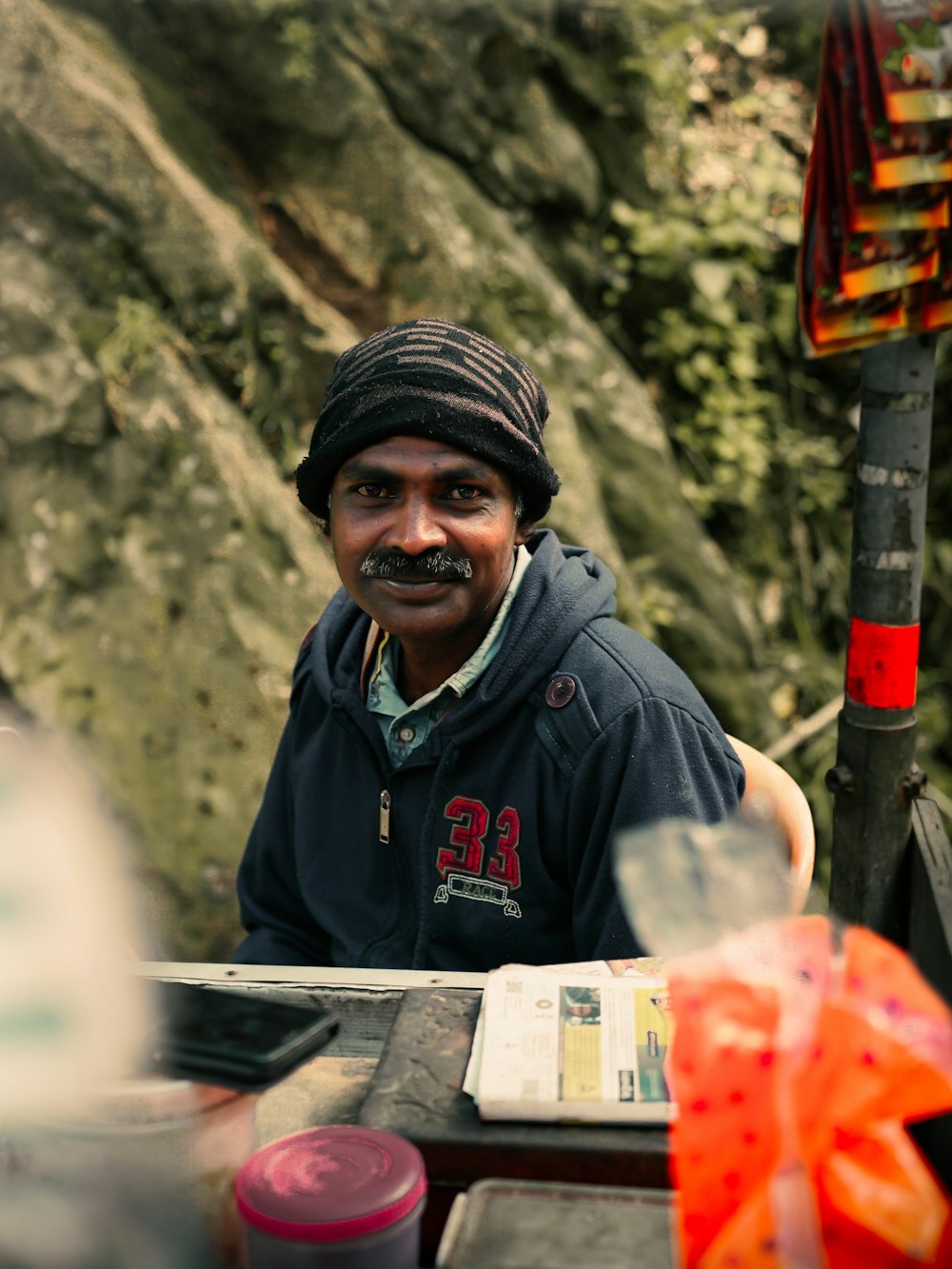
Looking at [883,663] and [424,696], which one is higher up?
[424,696]

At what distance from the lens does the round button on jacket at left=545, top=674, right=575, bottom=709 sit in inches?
74.0

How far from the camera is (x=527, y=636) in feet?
6.35

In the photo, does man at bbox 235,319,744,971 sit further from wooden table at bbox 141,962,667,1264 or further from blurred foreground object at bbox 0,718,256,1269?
blurred foreground object at bbox 0,718,256,1269

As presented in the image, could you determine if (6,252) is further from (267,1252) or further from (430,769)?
(267,1252)

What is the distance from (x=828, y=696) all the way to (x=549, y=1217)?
448 cm

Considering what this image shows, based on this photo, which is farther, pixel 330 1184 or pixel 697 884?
pixel 697 884

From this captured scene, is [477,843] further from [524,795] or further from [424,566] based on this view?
[424,566]

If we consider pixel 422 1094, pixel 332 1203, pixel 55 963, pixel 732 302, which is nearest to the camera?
pixel 332 1203

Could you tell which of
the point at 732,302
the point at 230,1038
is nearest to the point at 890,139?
the point at 230,1038

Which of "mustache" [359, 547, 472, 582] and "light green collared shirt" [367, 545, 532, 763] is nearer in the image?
"mustache" [359, 547, 472, 582]

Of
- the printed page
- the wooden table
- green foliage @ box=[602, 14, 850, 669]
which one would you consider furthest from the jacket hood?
green foliage @ box=[602, 14, 850, 669]

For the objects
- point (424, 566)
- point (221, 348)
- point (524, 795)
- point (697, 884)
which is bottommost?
point (524, 795)

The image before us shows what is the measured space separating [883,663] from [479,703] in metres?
1.06

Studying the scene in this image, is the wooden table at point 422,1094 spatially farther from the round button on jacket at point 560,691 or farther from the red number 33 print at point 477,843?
the round button on jacket at point 560,691
